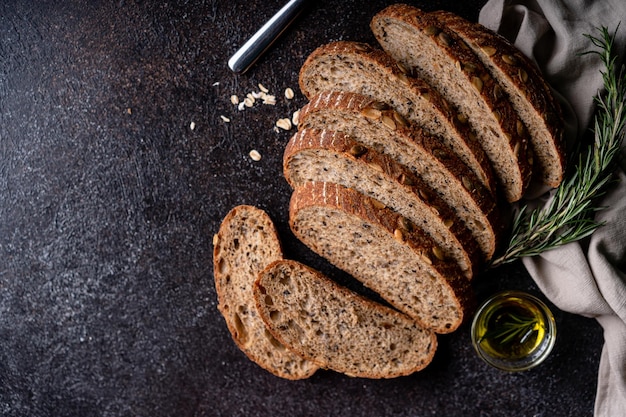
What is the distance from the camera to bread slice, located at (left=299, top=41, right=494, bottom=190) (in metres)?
2.24

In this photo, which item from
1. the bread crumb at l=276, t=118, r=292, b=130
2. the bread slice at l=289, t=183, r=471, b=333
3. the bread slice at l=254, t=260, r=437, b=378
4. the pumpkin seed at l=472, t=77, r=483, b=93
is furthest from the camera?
the bread crumb at l=276, t=118, r=292, b=130

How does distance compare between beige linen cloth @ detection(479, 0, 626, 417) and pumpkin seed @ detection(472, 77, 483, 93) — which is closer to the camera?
Result: pumpkin seed @ detection(472, 77, 483, 93)

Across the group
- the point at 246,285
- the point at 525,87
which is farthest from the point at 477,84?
the point at 246,285

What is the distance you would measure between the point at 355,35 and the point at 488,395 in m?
1.52

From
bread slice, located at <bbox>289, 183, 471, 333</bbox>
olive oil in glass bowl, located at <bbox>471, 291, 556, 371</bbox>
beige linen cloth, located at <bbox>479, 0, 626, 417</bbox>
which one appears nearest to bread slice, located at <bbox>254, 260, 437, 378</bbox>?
bread slice, located at <bbox>289, 183, 471, 333</bbox>

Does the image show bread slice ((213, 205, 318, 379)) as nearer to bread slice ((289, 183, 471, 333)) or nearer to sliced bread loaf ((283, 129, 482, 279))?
bread slice ((289, 183, 471, 333))

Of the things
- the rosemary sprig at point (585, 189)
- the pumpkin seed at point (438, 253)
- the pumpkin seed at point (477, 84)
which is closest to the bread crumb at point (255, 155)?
the pumpkin seed at point (438, 253)

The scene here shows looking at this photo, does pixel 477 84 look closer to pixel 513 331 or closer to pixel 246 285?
pixel 513 331

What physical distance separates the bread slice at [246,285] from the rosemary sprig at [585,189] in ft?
2.88

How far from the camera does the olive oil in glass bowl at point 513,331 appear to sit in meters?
2.37

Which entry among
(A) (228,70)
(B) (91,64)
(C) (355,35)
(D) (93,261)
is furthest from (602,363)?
(B) (91,64)

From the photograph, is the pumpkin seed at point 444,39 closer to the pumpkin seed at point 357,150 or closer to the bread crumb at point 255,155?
the pumpkin seed at point 357,150

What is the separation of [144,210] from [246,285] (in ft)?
1.73

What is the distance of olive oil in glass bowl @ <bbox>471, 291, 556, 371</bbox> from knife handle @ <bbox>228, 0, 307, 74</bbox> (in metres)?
1.30
